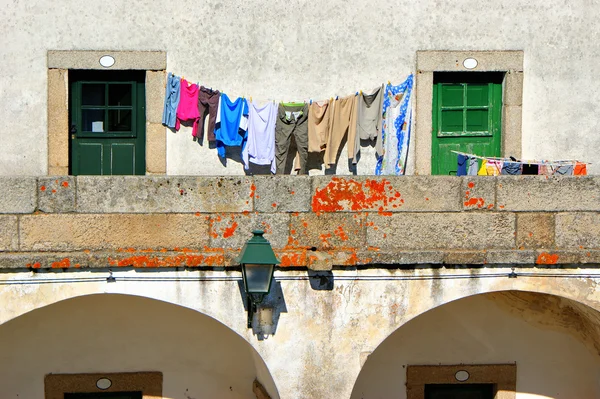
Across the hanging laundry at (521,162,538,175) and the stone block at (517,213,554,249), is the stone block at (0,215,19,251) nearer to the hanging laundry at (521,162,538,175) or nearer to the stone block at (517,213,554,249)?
the stone block at (517,213,554,249)

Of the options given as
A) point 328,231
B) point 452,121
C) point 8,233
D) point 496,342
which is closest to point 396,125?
point 452,121

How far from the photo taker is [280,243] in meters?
7.25

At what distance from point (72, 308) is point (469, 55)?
502 centimetres

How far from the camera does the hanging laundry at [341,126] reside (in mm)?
10070

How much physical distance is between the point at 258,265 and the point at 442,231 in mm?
1520

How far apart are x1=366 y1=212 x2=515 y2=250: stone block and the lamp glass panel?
0.92 metres

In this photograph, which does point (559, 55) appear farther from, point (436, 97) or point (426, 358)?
point (426, 358)

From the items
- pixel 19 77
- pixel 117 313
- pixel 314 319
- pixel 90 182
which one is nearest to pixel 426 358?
pixel 314 319

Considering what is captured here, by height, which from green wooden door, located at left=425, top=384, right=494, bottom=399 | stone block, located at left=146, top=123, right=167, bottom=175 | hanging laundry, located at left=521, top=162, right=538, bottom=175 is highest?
stone block, located at left=146, top=123, right=167, bottom=175

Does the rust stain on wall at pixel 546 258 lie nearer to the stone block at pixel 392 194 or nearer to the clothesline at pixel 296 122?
the stone block at pixel 392 194

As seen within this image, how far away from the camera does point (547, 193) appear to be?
293 inches

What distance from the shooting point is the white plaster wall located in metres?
9.93

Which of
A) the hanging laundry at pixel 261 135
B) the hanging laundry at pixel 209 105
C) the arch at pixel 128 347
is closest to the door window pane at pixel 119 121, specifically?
the hanging laundry at pixel 209 105

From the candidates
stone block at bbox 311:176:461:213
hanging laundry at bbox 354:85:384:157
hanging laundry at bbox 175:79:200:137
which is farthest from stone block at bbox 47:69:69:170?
stone block at bbox 311:176:461:213
